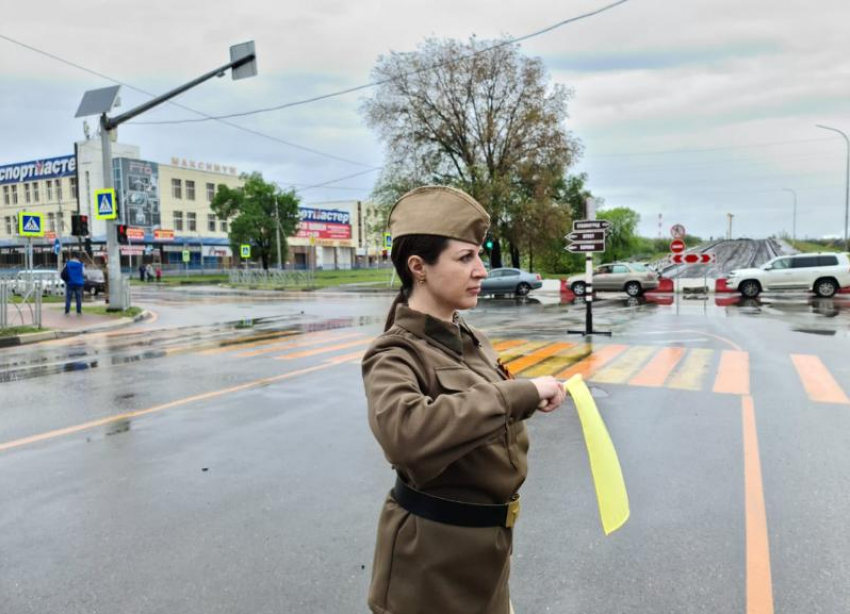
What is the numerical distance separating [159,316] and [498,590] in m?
20.6

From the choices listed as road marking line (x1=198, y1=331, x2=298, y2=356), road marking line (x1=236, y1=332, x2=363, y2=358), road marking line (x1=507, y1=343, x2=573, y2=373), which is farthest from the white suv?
road marking line (x1=198, y1=331, x2=298, y2=356)

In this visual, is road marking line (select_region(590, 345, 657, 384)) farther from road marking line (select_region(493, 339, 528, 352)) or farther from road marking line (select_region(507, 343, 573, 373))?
road marking line (select_region(493, 339, 528, 352))

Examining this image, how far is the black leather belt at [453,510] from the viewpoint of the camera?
1561 millimetres

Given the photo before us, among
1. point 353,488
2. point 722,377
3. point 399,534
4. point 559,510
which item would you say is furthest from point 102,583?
point 722,377

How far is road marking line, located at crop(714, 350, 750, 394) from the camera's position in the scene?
738 centimetres

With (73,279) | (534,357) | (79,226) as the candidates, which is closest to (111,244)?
(73,279)

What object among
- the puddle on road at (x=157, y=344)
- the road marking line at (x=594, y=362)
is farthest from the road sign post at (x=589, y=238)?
the puddle on road at (x=157, y=344)

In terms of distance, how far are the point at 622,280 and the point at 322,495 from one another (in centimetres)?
2490

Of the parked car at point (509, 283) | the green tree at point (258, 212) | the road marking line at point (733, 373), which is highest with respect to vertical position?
the green tree at point (258, 212)

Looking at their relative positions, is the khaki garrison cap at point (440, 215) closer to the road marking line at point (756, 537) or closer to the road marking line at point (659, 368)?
the road marking line at point (756, 537)

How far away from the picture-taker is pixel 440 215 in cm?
160

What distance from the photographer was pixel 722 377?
812cm

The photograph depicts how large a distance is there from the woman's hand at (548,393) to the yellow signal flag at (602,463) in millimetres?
95

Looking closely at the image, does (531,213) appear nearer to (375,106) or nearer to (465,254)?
(375,106)
